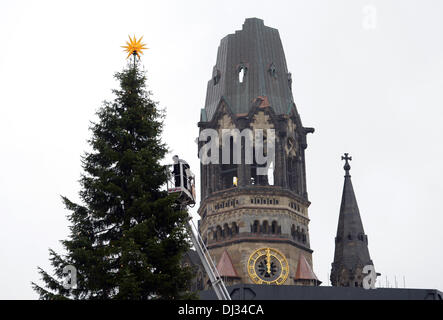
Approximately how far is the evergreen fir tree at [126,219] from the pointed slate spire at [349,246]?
51.4m

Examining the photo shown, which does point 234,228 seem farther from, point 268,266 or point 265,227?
point 268,266

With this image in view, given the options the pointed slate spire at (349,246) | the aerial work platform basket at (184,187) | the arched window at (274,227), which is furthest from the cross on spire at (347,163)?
the aerial work platform basket at (184,187)

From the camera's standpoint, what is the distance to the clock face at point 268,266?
8594cm

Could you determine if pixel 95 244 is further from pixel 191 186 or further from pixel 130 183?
pixel 191 186

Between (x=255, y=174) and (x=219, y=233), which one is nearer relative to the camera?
(x=219, y=233)

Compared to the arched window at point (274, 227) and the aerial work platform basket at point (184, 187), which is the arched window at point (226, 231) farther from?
the aerial work platform basket at point (184, 187)

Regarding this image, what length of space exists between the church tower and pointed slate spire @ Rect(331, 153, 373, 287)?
144 inches

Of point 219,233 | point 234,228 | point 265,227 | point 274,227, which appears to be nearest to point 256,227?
point 265,227

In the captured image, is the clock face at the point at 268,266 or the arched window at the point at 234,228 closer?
the clock face at the point at 268,266

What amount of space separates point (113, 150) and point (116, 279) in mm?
6254

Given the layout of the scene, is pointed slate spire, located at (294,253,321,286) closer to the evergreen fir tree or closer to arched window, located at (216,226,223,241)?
arched window, located at (216,226,223,241)

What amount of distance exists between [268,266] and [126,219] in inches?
1965

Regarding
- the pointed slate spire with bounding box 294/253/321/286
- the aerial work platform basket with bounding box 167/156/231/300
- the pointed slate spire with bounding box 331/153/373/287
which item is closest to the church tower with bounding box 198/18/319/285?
the pointed slate spire with bounding box 294/253/321/286

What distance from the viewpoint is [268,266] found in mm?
86812
